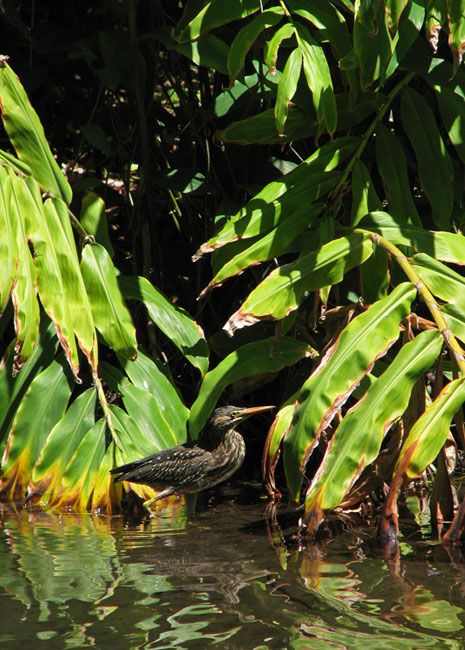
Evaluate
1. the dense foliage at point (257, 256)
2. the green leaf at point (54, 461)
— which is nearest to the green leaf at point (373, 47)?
the dense foliage at point (257, 256)

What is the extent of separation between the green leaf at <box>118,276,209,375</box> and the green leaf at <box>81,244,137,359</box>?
0.31 metres

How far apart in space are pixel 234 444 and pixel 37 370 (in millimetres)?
1048

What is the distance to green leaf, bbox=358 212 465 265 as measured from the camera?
3281 millimetres

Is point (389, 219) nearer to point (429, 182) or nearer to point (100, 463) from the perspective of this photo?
point (429, 182)

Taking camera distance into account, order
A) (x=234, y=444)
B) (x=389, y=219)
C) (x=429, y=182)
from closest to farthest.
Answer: (x=389, y=219), (x=429, y=182), (x=234, y=444)

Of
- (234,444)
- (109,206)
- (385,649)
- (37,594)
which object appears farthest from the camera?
(109,206)

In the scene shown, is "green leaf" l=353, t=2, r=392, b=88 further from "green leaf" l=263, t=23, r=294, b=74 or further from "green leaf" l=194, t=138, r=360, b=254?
"green leaf" l=194, t=138, r=360, b=254

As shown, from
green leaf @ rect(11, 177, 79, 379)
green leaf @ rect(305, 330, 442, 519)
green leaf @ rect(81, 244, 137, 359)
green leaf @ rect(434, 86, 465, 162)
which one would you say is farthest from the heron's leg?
green leaf @ rect(434, 86, 465, 162)

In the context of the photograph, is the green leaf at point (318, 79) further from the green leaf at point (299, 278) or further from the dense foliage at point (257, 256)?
the green leaf at point (299, 278)

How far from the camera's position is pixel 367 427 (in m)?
2.77

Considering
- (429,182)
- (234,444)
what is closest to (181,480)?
(234,444)

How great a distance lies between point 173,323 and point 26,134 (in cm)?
108

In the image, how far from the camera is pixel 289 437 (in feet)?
9.71

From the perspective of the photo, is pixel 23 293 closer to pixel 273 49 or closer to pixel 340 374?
pixel 340 374
